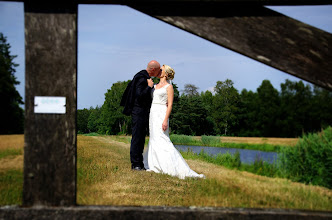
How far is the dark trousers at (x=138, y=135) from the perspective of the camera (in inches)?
291

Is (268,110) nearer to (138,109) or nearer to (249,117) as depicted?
(249,117)

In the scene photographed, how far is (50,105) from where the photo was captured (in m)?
2.51

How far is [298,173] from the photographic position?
2609 millimetres

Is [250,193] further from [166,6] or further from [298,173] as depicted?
[166,6]

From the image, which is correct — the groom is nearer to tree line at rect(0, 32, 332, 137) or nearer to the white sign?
tree line at rect(0, 32, 332, 137)

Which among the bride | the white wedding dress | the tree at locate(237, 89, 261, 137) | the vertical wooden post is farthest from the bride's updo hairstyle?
the vertical wooden post

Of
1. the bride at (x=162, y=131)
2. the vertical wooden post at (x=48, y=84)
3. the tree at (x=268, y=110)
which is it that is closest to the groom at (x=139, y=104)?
the bride at (x=162, y=131)

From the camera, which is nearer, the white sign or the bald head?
the white sign

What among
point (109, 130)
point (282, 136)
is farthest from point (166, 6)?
point (109, 130)

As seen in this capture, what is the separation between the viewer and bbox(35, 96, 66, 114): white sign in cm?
249

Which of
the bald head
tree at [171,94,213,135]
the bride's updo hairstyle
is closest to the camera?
the bride's updo hairstyle

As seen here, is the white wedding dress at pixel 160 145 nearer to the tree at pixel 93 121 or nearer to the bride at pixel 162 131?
the bride at pixel 162 131

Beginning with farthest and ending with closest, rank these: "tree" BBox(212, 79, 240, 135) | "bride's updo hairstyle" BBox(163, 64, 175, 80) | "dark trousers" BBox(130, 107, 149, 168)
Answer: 1. "dark trousers" BBox(130, 107, 149, 168)
2. "bride's updo hairstyle" BBox(163, 64, 175, 80)
3. "tree" BBox(212, 79, 240, 135)

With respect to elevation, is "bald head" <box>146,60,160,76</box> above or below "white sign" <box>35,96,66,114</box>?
above
